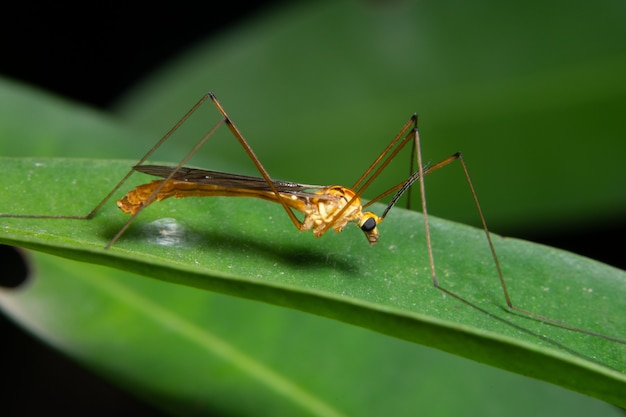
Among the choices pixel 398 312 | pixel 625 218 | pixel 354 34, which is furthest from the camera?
pixel 354 34

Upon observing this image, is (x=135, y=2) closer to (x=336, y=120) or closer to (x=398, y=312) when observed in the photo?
(x=336, y=120)

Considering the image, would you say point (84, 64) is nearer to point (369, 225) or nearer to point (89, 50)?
point (89, 50)

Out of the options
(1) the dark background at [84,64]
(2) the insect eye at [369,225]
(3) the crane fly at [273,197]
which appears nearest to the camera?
(3) the crane fly at [273,197]

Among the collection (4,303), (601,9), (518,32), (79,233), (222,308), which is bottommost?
(4,303)

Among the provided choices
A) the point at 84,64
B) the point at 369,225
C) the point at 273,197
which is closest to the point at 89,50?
the point at 84,64

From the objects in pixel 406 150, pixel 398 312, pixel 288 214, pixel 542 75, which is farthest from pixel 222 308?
pixel 542 75

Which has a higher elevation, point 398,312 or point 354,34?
point 354,34

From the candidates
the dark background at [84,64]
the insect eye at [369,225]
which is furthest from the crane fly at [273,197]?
the dark background at [84,64]

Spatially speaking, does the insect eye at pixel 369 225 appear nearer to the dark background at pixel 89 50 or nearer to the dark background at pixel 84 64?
the dark background at pixel 84 64

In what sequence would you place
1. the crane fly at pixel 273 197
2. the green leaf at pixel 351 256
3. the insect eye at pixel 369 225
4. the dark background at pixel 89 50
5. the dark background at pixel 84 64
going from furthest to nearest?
the dark background at pixel 89 50, the dark background at pixel 84 64, the insect eye at pixel 369 225, the crane fly at pixel 273 197, the green leaf at pixel 351 256
